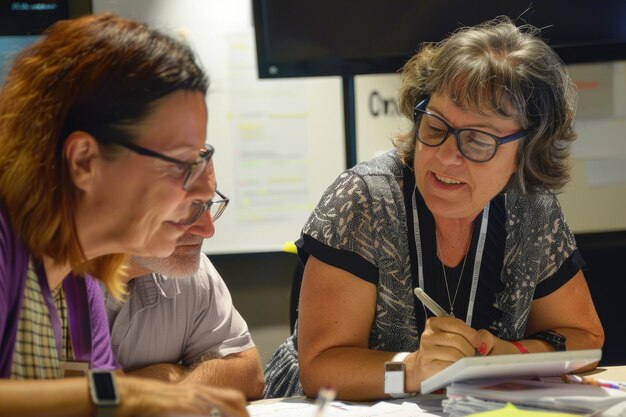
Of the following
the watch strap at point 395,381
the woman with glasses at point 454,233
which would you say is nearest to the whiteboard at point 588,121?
the woman with glasses at point 454,233

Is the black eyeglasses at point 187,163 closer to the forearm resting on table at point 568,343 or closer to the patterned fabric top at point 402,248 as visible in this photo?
the patterned fabric top at point 402,248

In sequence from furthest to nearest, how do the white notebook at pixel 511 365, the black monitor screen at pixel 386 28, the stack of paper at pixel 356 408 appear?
the black monitor screen at pixel 386 28
the stack of paper at pixel 356 408
the white notebook at pixel 511 365

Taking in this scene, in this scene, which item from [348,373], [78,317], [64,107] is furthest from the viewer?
[348,373]

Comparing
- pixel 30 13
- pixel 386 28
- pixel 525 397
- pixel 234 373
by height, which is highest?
pixel 30 13

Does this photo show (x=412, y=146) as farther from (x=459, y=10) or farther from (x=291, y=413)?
(x=459, y=10)

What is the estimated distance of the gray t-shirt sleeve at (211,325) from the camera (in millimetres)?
2115

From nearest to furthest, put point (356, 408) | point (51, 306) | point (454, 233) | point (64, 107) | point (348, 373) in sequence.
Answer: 1. point (64, 107)
2. point (51, 306)
3. point (356, 408)
4. point (348, 373)
5. point (454, 233)

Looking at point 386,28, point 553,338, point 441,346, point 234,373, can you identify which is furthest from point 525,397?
point 386,28

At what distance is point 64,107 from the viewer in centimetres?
135

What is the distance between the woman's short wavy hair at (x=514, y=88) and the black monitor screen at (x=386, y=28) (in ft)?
2.82

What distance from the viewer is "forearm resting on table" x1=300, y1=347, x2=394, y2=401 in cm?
187

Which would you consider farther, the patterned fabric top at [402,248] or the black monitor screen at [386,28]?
the black monitor screen at [386,28]

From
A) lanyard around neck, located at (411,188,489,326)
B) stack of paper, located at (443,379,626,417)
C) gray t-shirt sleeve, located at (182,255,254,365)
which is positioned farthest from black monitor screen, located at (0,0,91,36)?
stack of paper, located at (443,379,626,417)

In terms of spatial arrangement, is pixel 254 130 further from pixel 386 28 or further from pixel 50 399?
pixel 50 399
